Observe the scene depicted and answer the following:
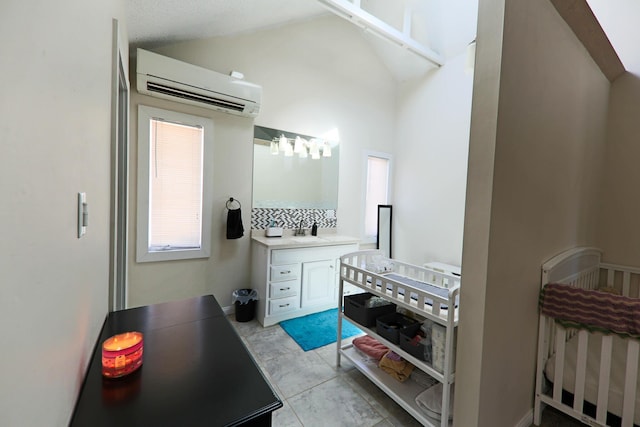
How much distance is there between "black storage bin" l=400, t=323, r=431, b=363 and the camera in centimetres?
160

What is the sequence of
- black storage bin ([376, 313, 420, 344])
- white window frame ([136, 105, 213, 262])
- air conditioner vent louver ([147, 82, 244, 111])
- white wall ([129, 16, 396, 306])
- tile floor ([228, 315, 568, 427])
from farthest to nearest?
1. white wall ([129, 16, 396, 306])
2. white window frame ([136, 105, 213, 262])
3. air conditioner vent louver ([147, 82, 244, 111])
4. black storage bin ([376, 313, 420, 344])
5. tile floor ([228, 315, 568, 427])

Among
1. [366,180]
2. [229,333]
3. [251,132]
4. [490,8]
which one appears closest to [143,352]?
[229,333]

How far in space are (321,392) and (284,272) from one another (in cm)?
121

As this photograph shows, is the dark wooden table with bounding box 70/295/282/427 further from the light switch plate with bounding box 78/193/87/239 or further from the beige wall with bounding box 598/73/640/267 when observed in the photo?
the beige wall with bounding box 598/73/640/267

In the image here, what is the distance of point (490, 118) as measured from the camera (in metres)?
1.26

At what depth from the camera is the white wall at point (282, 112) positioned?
2.70 meters

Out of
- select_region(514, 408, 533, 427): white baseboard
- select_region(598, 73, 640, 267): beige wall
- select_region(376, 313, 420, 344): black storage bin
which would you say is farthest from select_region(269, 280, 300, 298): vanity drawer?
select_region(598, 73, 640, 267): beige wall

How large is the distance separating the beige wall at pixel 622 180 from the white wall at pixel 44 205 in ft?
11.7

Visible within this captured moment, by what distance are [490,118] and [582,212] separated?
163 cm

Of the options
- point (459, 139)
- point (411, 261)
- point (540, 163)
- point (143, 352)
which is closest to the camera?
point (143, 352)

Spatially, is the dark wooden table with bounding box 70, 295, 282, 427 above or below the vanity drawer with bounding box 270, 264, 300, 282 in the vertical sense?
above

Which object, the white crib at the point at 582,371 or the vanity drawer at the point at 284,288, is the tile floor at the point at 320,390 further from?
the white crib at the point at 582,371

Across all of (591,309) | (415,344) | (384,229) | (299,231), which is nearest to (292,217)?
(299,231)

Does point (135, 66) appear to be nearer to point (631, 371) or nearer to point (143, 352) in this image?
point (143, 352)
